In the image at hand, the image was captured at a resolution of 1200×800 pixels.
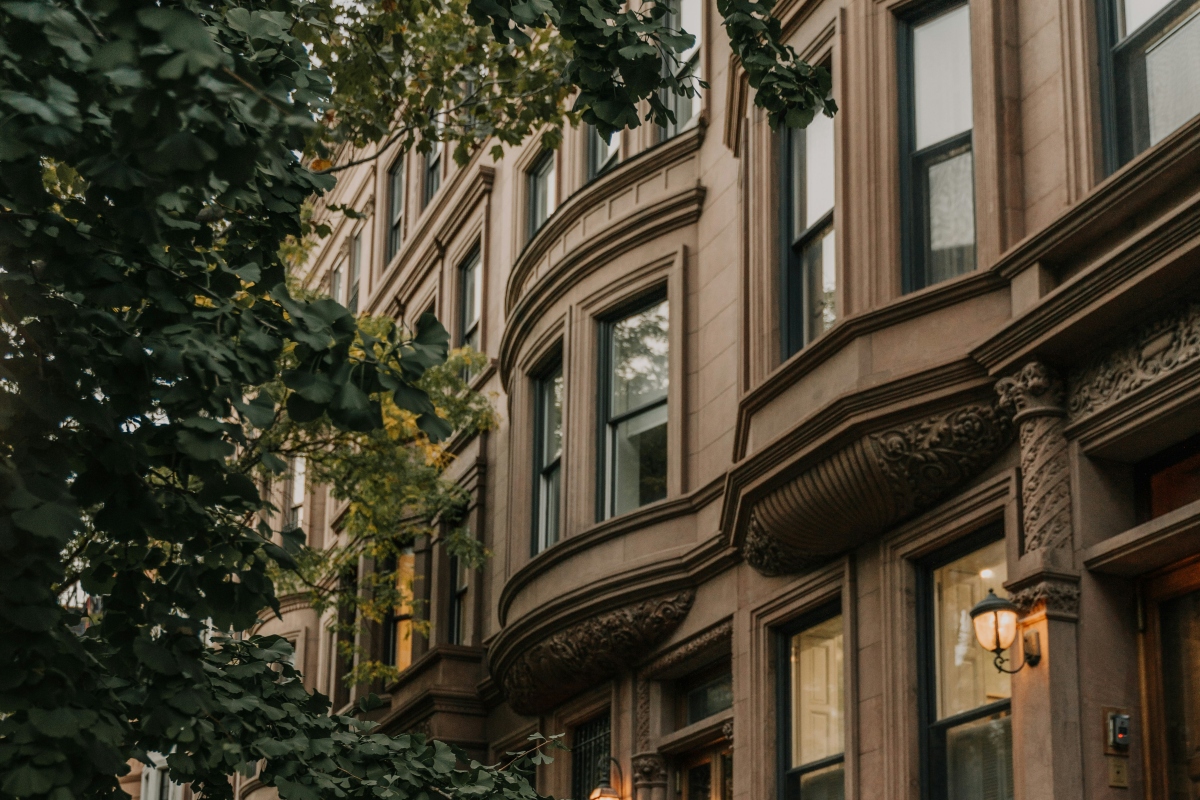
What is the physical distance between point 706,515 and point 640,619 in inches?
49.8

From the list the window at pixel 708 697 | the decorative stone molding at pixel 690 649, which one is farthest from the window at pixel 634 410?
the window at pixel 708 697

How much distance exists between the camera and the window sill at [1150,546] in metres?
9.57

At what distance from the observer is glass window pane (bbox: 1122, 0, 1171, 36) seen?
10875 millimetres

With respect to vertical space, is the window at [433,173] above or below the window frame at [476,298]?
above

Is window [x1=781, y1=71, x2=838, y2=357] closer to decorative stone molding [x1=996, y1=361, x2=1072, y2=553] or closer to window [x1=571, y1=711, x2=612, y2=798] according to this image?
decorative stone molding [x1=996, y1=361, x2=1072, y2=553]

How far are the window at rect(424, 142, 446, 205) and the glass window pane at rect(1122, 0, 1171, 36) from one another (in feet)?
62.1

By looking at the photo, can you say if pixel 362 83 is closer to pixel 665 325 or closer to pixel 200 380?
pixel 665 325

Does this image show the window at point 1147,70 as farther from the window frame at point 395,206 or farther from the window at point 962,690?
the window frame at point 395,206

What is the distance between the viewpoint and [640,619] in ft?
53.2

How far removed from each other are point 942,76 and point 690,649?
19.3 ft

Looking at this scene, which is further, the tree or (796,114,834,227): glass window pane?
(796,114,834,227): glass window pane

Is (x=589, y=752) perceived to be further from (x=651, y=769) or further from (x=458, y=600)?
(x=458, y=600)

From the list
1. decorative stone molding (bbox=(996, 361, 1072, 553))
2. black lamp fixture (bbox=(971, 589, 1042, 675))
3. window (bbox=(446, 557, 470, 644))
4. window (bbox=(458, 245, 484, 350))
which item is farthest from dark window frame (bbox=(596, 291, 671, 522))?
black lamp fixture (bbox=(971, 589, 1042, 675))

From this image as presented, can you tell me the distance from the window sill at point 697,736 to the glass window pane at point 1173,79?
21.9 feet
